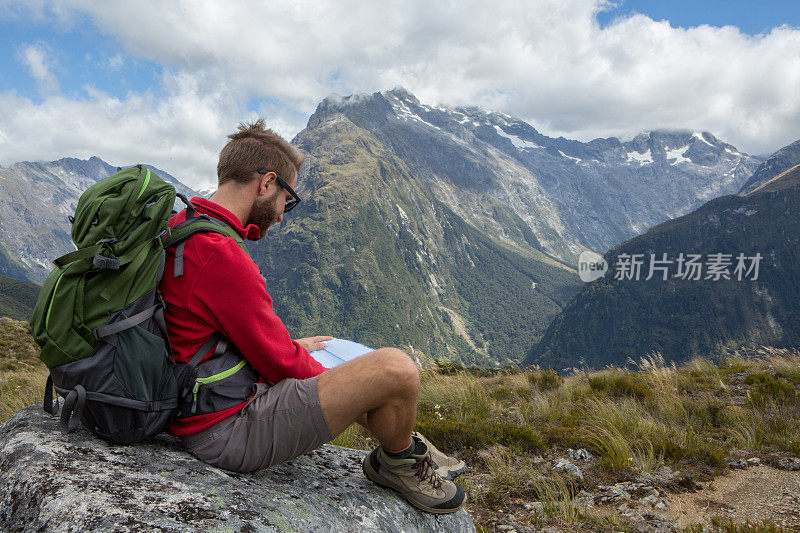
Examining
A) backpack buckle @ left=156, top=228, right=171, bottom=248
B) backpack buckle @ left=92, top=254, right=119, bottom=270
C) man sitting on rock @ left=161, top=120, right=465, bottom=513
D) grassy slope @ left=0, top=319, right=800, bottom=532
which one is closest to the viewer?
backpack buckle @ left=92, top=254, right=119, bottom=270

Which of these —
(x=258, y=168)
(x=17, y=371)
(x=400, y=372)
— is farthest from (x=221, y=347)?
(x=17, y=371)

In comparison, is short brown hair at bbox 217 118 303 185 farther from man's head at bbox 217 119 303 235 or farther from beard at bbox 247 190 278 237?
beard at bbox 247 190 278 237

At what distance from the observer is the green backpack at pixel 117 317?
7.93 feet

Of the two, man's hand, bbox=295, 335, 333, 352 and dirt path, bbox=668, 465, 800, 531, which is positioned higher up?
man's hand, bbox=295, 335, 333, 352

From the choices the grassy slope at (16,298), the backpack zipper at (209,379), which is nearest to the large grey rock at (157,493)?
the backpack zipper at (209,379)

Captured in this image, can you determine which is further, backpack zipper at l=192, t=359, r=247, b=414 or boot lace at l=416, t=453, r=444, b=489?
boot lace at l=416, t=453, r=444, b=489

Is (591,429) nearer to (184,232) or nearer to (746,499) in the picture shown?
(746,499)

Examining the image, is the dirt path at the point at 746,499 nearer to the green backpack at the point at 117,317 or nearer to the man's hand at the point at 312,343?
the man's hand at the point at 312,343

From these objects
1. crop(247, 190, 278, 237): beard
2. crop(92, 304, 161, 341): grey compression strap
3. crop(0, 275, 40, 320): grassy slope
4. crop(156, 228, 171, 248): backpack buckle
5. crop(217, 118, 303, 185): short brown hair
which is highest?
crop(217, 118, 303, 185): short brown hair

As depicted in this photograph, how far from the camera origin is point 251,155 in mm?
3354

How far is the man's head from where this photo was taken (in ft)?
11.0

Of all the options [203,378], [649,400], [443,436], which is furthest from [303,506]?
[649,400]

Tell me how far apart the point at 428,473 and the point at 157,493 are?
→ 1.91m

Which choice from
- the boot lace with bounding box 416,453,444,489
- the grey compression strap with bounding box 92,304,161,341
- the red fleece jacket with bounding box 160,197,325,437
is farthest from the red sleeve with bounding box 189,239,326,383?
the boot lace with bounding box 416,453,444,489
